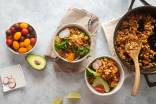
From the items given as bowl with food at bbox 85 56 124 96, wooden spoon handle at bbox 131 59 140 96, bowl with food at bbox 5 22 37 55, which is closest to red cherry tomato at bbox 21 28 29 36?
bowl with food at bbox 5 22 37 55

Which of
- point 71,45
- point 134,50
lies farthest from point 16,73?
point 134,50

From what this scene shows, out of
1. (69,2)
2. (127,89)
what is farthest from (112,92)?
(69,2)

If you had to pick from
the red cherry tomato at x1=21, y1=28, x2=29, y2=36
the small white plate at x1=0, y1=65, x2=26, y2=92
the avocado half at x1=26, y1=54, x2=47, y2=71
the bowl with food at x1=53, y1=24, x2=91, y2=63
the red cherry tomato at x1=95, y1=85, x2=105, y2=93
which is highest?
the red cherry tomato at x1=21, y1=28, x2=29, y2=36

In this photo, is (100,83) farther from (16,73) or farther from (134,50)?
(16,73)

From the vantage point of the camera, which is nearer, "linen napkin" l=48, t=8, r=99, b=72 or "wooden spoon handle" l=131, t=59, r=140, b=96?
"wooden spoon handle" l=131, t=59, r=140, b=96

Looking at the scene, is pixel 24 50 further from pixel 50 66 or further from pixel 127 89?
pixel 127 89

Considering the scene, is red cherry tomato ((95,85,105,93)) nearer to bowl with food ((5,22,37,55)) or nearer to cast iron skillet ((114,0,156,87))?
cast iron skillet ((114,0,156,87))

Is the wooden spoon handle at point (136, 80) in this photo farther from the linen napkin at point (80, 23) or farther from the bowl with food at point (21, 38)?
the bowl with food at point (21, 38)
